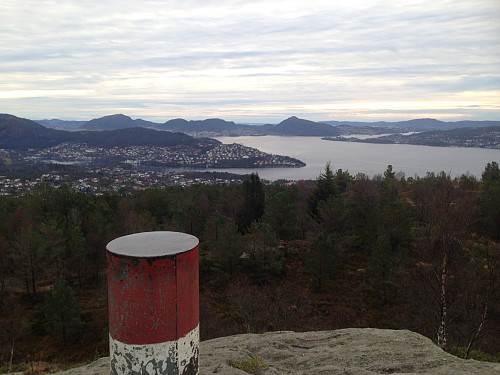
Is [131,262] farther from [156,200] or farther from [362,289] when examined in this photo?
[156,200]

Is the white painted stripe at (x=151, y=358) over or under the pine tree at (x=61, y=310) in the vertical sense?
over

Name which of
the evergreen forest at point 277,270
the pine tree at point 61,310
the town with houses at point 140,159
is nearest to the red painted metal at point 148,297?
the evergreen forest at point 277,270

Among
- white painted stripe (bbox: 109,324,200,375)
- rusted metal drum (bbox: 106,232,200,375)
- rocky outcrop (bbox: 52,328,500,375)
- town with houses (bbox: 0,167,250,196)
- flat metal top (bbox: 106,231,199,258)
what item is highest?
flat metal top (bbox: 106,231,199,258)

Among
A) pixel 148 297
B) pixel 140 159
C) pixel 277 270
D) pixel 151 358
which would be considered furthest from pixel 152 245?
pixel 140 159

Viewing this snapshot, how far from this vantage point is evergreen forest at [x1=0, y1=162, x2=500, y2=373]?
10.6 meters

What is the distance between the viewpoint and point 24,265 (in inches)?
723

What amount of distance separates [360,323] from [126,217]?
17.2 metres

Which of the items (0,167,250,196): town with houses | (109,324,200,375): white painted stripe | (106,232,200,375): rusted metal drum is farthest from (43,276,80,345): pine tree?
(0,167,250,196): town with houses

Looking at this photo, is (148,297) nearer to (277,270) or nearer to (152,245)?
(152,245)

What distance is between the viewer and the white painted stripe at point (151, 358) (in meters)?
3.56

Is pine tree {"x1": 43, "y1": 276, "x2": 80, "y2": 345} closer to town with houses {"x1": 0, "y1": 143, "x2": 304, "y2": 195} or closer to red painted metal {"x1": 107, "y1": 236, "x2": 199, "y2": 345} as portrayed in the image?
red painted metal {"x1": 107, "y1": 236, "x2": 199, "y2": 345}

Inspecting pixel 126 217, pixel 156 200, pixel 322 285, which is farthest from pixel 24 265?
pixel 322 285

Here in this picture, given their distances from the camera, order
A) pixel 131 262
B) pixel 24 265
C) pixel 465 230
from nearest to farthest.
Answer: pixel 131 262 < pixel 465 230 < pixel 24 265

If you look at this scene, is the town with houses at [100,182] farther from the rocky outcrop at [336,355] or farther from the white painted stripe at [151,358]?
the white painted stripe at [151,358]
